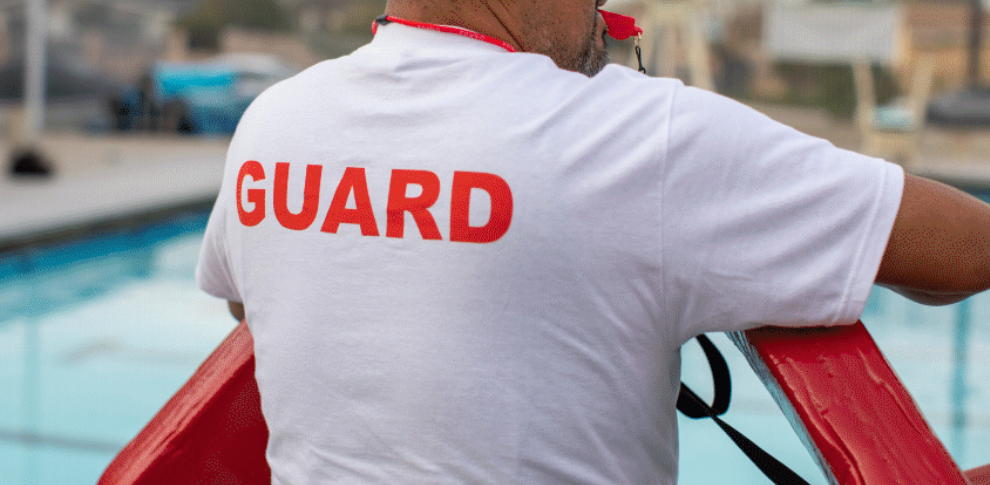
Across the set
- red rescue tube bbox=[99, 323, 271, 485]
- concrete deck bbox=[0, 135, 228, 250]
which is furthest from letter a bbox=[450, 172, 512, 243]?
concrete deck bbox=[0, 135, 228, 250]

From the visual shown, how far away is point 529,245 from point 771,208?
6.5 inches

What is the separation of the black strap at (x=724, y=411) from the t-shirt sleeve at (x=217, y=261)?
1.42ft

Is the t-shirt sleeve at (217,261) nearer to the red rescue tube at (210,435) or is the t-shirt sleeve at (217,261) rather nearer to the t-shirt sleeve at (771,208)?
the red rescue tube at (210,435)

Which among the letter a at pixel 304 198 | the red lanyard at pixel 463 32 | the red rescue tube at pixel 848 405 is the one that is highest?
the red lanyard at pixel 463 32

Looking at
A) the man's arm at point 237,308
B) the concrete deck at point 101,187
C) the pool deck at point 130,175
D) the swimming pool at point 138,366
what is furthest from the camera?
the pool deck at point 130,175

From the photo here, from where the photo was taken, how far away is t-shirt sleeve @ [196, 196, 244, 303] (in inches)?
34.7

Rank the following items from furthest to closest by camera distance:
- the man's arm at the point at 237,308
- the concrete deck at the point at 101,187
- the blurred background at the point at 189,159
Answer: the concrete deck at the point at 101,187 → the blurred background at the point at 189,159 → the man's arm at the point at 237,308

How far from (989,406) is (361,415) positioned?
3.07m

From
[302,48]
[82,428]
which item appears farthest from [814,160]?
[302,48]

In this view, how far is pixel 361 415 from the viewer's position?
2.44ft

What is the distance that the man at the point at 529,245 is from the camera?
2.18ft

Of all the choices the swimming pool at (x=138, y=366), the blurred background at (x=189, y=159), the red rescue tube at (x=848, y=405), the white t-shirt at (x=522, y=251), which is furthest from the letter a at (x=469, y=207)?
the swimming pool at (x=138, y=366)

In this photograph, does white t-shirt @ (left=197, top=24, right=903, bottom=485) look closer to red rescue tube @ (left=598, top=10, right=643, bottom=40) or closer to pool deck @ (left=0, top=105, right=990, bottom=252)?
red rescue tube @ (left=598, top=10, right=643, bottom=40)

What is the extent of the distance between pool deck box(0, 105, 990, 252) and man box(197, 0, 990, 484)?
16.9 ft
